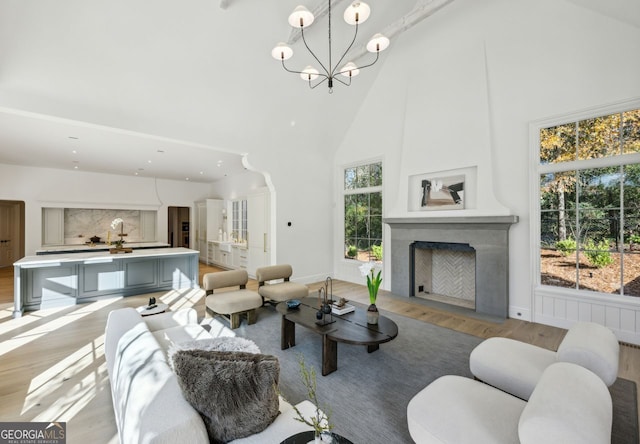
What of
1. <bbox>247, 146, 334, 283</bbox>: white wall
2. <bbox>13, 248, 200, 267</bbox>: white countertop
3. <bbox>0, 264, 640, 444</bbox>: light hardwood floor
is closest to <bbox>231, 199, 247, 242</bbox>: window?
<bbox>247, 146, 334, 283</bbox>: white wall

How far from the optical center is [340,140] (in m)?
6.49

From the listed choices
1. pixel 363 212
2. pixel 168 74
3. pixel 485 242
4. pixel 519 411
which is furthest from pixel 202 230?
pixel 519 411

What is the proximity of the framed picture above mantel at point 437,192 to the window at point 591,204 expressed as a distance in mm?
1048

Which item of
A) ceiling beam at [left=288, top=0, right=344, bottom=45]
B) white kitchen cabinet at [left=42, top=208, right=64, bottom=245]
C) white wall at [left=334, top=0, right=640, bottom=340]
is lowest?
white kitchen cabinet at [left=42, top=208, right=64, bottom=245]

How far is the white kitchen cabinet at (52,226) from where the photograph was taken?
308 inches

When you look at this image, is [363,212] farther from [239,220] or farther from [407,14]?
[239,220]

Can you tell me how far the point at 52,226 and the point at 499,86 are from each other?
37.3ft

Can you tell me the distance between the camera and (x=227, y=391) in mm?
1151

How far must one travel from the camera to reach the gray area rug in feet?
6.31

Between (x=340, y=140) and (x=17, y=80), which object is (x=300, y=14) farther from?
(x=340, y=140)

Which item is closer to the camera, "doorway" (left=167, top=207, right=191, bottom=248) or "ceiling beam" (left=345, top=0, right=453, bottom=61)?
"ceiling beam" (left=345, top=0, right=453, bottom=61)

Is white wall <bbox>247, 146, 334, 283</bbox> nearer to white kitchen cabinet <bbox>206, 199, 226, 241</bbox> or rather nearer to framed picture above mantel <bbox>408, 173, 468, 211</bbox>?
framed picture above mantel <bbox>408, 173, 468, 211</bbox>

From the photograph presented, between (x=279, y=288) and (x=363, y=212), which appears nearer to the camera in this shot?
(x=279, y=288)

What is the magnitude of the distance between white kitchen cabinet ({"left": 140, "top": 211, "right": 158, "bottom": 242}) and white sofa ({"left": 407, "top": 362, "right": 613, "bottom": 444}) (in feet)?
33.5
